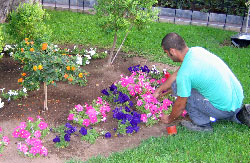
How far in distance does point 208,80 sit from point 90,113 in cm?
159

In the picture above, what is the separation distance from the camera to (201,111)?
411 centimetres

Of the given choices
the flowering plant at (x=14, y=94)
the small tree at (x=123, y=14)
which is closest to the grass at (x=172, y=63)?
the small tree at (x=123, y=14)

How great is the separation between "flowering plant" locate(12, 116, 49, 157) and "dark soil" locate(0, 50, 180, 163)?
7 cm

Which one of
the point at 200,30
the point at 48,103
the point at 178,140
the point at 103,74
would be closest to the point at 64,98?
the point at 48,103

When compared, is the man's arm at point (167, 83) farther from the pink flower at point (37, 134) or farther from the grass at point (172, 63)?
the pink flower at point (37, 134)

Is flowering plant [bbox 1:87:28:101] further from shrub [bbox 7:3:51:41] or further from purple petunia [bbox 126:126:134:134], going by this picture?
purple petunia [bbox 126:126:134:134]

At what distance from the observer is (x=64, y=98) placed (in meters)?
4.75

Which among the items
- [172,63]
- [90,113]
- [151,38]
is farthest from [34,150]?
[151,38]

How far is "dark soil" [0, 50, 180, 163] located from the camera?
367cm

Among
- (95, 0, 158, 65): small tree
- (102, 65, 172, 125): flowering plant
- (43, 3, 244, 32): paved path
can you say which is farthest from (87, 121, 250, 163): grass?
(43, 3, 244, 32): paved path

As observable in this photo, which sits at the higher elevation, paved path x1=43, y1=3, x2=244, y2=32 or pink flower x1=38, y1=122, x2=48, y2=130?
paved path x1=43, y1=3, x2=244, y2=32

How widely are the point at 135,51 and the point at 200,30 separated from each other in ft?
8.91

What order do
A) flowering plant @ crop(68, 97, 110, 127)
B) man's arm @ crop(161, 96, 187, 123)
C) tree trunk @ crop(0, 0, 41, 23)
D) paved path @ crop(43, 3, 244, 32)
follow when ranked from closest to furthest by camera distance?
man's arm @ crop(161, 96, 187, 123) < flowering plant @ crop(68, 97, 110, 127) < tree trunk @ crop(0, 0, 41, 23) < paved path @ crop(43, 3, 244, 32)

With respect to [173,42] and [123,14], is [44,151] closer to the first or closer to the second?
[173,42]
